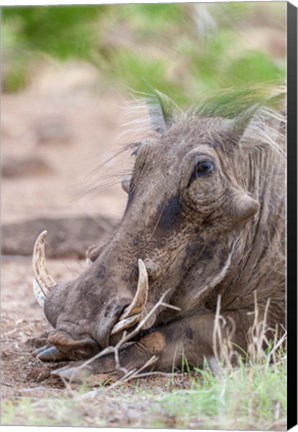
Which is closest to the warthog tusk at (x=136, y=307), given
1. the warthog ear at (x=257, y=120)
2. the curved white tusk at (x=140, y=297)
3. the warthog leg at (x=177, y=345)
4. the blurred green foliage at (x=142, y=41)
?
the curved white tusk at (x=140, y=297)

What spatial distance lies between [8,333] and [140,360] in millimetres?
951

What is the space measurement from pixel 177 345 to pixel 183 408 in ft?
1.45

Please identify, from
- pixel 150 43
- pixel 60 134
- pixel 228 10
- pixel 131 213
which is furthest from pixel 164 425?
pixel 60 134

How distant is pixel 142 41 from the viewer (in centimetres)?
975

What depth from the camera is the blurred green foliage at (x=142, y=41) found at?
8.09 meters

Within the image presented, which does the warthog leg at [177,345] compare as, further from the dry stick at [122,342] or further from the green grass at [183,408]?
the green grass at [183,408]

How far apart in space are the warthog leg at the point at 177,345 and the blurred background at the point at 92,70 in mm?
2533

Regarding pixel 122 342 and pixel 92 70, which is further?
pixel 92 70

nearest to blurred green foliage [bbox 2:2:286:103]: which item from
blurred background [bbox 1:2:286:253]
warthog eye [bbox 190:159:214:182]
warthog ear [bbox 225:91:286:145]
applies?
blurred background [bbox 1:2:286:253]

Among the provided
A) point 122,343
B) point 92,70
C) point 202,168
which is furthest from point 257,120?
point 92,70

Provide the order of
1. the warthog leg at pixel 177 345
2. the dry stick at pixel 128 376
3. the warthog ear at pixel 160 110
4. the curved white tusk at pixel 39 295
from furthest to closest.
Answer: the warthog ear at pixel 160 110 → the curved white tusk at pixel 39 295 → the warthog leg at pixel 177 345 → the dry stick at pixel 128 376

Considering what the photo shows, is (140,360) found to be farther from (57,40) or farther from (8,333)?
(57,40)

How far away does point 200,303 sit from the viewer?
3.77m

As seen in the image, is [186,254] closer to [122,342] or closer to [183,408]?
[122,342]
